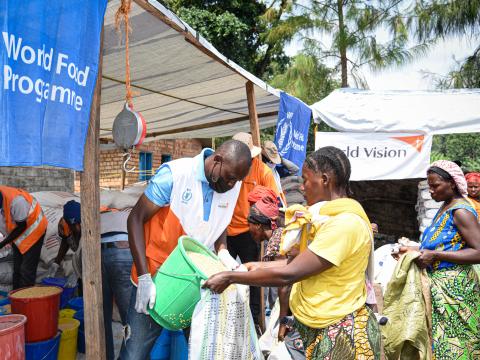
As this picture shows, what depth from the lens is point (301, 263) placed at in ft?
5.49

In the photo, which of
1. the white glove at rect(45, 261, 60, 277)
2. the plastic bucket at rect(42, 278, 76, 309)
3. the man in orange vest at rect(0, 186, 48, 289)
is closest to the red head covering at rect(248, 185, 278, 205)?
the plastic bucket at rect(42, 278, 76, 309)

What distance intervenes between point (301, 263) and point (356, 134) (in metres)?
5.62

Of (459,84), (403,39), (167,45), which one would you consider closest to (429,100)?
(459,84)

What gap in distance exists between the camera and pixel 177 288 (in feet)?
6.37

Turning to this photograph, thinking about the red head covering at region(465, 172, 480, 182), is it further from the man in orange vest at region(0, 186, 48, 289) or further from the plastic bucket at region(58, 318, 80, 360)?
the man in orange vest at region(0, 186, 48, 289)

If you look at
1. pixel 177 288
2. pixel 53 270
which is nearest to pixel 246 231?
pixel 177 288

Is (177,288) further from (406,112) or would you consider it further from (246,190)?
(406,112)

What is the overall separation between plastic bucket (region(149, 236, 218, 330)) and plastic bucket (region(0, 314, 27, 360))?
0.88 m

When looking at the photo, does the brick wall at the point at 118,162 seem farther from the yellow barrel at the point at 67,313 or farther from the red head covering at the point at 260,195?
the red head covering at the point at 260,195

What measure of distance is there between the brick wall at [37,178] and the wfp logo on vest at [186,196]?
606 cm

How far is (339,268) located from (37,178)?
7450mm

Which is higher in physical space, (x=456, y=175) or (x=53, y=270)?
(x=456, y=175)

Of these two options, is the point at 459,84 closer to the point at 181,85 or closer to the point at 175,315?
the point at 181,85

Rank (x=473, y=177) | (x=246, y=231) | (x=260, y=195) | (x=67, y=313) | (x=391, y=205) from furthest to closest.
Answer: (x=391, y=205)
(x=473, y=177)
(x=246, y=231)
(x=67, y=313)
(x=260, y=195)
